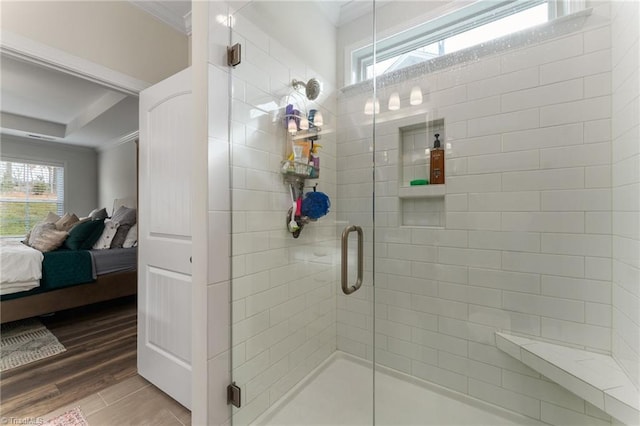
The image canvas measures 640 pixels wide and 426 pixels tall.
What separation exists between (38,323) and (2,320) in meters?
0.37

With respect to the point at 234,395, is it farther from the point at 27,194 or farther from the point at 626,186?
the point at 27,194

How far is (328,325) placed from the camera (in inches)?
74.3

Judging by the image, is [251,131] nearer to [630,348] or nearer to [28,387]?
[630,348]

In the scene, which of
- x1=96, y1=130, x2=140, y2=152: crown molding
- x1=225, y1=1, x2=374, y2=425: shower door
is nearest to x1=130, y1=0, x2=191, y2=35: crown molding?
x1=225, y1=1, x2=374, y2=425: shower door

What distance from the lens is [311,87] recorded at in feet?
5.52

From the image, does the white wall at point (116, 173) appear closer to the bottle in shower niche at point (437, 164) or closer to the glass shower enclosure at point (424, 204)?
the glass shower enclosure at point (424, 204)

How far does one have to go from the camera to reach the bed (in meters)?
2.49

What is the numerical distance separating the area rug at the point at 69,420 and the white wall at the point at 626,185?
257 centimetres

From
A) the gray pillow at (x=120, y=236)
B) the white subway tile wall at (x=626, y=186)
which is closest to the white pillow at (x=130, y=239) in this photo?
the gray pillow at (x=120, y=236)

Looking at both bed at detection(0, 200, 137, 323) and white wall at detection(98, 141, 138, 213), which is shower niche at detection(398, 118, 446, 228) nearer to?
bed at detection(0, 200, 137, 323)

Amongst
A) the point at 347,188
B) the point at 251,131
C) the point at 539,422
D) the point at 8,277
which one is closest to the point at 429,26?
the point at 347,188

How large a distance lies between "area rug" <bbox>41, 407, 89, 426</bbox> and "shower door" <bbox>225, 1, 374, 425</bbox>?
0.90 m

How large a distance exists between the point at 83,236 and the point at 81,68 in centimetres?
231

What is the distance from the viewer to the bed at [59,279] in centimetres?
249
